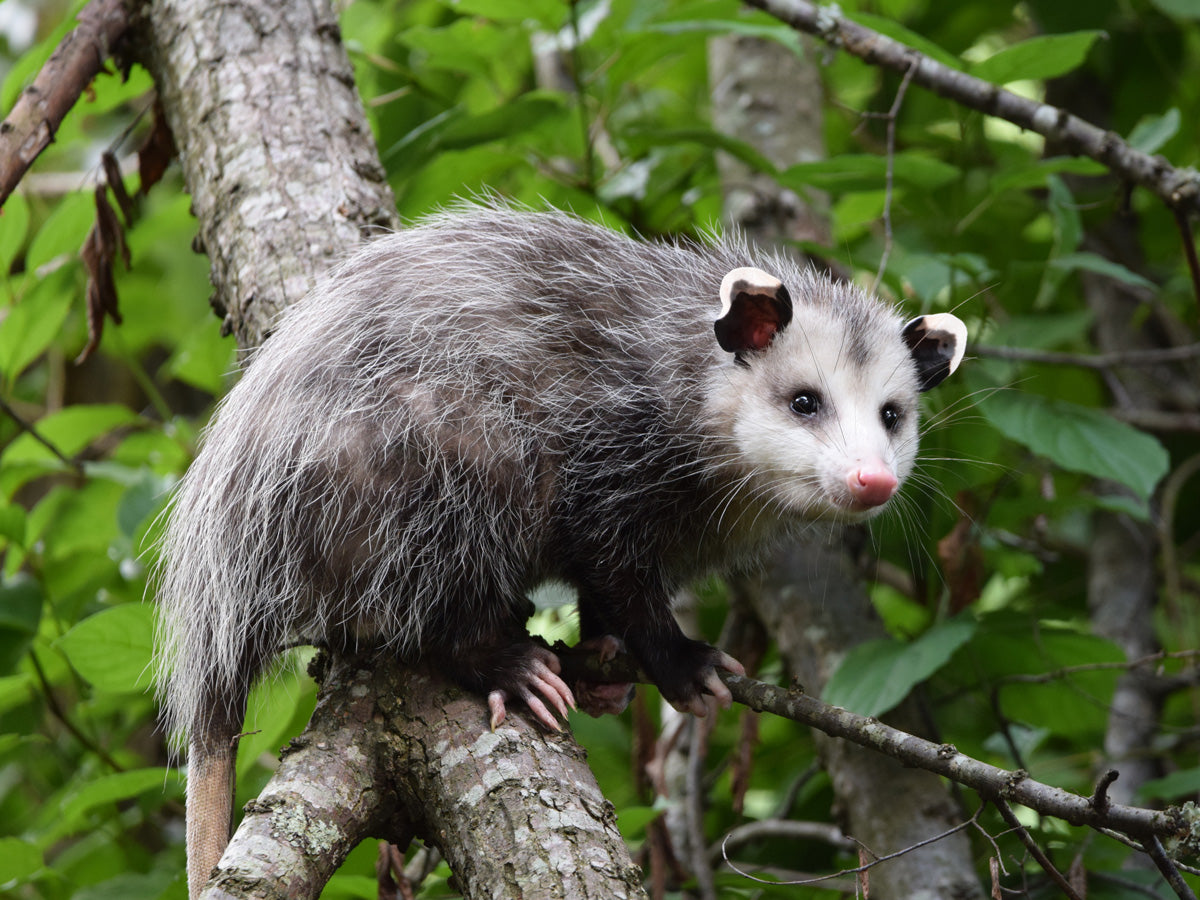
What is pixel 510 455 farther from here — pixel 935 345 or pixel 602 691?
pixel 935 345

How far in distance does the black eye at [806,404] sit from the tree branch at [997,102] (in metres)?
0.74

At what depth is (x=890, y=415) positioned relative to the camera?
2.11 m

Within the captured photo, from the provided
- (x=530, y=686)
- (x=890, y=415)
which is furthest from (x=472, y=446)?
(x=890, y=415)

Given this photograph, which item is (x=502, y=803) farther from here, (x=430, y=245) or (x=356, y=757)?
(x=430, y=245)

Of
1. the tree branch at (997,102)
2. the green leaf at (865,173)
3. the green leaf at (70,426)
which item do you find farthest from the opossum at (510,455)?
the green leaf at (70,426)

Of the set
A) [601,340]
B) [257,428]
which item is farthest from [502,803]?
[601,340]

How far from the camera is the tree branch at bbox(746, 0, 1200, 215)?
6.86ft

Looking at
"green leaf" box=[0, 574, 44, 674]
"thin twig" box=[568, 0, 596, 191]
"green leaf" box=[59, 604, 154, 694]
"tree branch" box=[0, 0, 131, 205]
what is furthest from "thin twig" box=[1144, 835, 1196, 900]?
"tree branch" box=[0, 0, 131, 205]

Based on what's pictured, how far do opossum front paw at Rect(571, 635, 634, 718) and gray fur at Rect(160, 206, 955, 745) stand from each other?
83 millimetres

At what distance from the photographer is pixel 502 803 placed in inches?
60.4

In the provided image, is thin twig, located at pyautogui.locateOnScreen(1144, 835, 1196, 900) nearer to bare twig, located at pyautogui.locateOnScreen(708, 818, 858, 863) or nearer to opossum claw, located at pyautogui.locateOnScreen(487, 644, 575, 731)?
opossum claw, located at pyautogui.locateOnScreen(487, 644, 575, 731)

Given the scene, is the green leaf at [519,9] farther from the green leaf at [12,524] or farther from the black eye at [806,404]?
the green leaf at [12,524]

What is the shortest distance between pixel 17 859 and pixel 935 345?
193 centimetres

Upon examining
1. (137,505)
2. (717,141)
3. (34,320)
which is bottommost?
(137,505)
